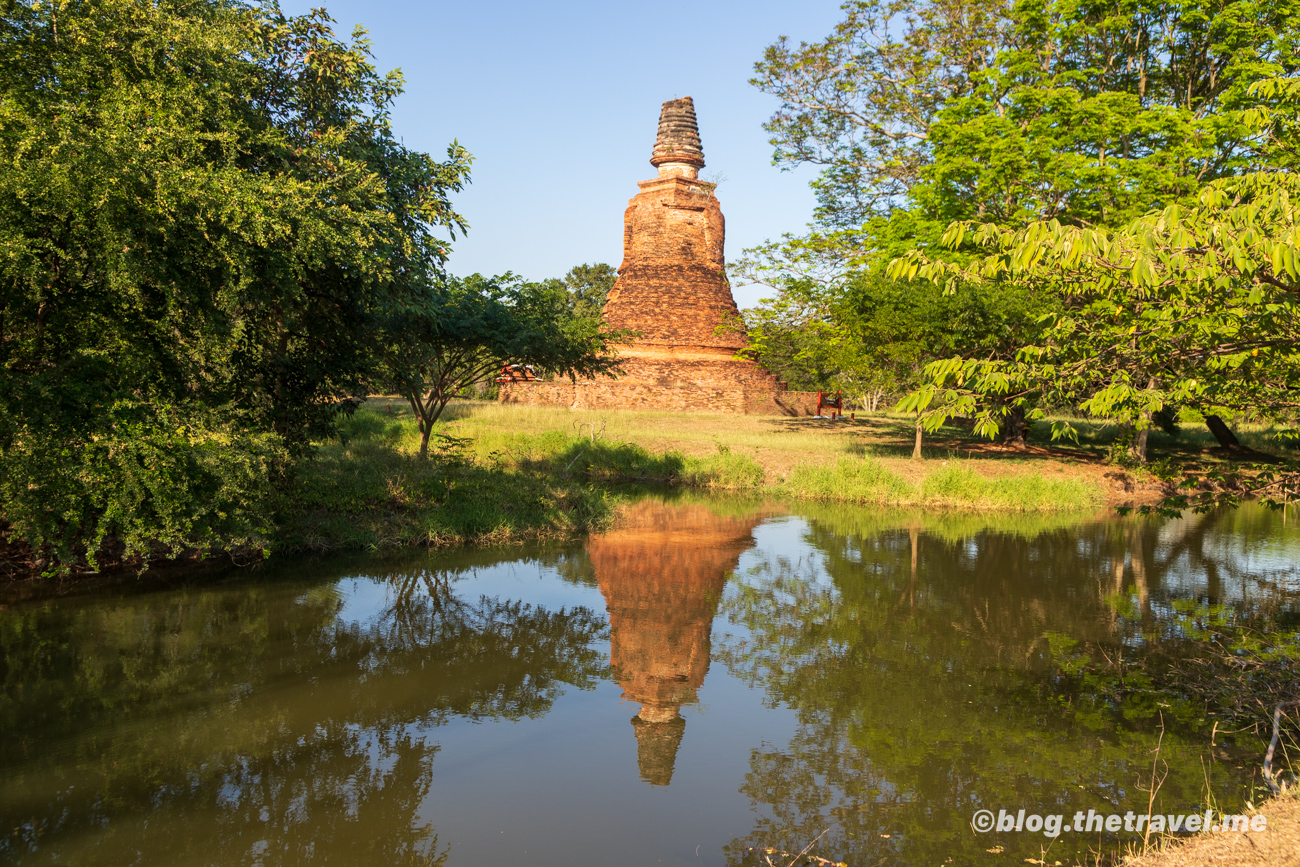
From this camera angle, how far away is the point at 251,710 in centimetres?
560

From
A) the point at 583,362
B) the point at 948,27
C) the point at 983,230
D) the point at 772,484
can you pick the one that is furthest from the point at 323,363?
the point at 948,27

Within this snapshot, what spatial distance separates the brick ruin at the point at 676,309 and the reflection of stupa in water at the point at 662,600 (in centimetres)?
1460

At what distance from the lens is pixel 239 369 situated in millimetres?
8500

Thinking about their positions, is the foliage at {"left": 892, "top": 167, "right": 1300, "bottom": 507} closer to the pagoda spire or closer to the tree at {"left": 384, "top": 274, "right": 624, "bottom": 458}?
the tree at {"left": 384, "top": 274, "right": 624, "bottom": 458}

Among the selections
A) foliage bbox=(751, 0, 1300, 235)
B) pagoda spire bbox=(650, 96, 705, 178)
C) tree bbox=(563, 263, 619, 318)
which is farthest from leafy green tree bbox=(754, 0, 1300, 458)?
tree bbox=(563, 263, 619, 318)

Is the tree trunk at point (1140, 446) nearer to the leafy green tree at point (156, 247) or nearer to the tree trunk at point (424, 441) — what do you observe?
the tree trunk at point (424, 441)

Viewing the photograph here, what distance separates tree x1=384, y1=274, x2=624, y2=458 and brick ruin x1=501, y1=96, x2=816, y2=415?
1459 cm

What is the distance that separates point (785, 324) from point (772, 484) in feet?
29.9

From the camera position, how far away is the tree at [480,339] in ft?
37.2

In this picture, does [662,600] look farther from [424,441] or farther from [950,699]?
[424,441]

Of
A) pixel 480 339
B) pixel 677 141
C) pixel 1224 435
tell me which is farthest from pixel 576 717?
pixel 677 141

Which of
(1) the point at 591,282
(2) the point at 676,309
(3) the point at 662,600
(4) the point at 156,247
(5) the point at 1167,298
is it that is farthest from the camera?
(1) the point at 591,282

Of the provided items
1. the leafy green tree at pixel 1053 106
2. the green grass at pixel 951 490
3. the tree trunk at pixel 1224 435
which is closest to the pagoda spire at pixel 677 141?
the leafy green tree at pixel 1053 106

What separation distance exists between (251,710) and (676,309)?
24.9m
